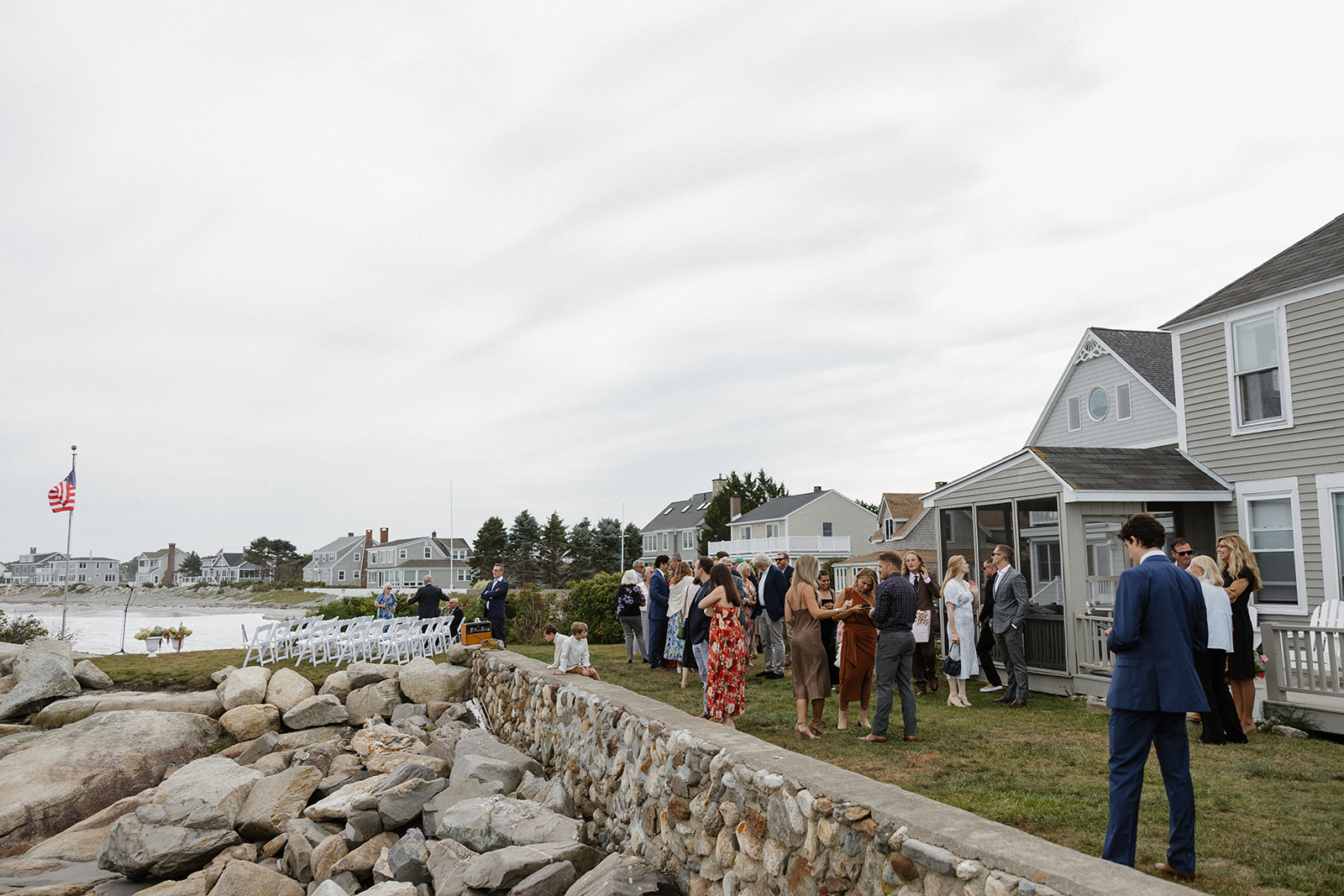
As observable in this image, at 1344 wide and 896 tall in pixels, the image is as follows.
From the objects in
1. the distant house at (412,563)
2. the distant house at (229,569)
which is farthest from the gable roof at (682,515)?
the distant house at (229,569)

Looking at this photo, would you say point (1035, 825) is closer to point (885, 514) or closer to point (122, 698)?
point (122, 698)

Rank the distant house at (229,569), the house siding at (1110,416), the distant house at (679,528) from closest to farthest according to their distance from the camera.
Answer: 1. the house siding at (1110,416)
2. the distant house at (679,528)
3. the distant house at (229,569)

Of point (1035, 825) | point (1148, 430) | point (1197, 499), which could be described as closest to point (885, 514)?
point (1148, 430)

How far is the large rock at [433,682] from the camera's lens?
14.4 metres

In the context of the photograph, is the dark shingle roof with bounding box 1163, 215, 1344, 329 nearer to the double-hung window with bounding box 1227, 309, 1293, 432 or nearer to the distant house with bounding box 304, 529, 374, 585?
the double-hung window with bounding box 1227, 309, 1293, 432

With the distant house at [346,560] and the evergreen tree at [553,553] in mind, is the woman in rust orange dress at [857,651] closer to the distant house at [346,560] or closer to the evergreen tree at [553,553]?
the evergreen tree at [553,553]

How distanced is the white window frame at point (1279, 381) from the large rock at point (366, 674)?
14325 mm

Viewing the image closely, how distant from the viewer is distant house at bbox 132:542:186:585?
122 metres

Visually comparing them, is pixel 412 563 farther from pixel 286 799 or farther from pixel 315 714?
pixel 286 799

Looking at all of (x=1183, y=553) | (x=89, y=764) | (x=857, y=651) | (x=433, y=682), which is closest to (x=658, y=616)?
(x=433, y=682)

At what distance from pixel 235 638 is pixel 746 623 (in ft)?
96.7

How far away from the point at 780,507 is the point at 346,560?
51.5 m

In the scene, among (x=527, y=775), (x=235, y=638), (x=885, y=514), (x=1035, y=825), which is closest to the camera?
(x=1035, y=825)

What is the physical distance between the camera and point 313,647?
16531mm
